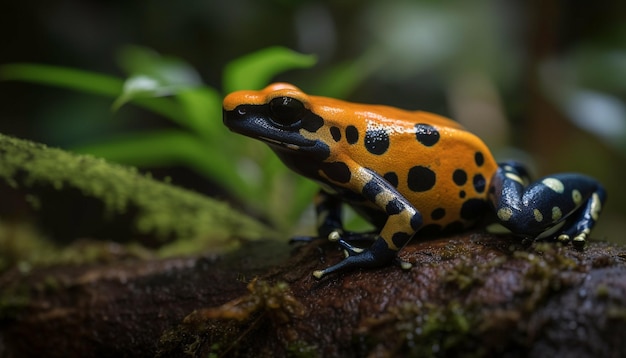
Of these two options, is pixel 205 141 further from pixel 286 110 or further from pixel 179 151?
pixel 286 110

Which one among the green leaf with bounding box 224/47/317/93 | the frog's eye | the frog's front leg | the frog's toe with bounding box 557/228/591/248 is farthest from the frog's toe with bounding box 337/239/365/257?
the green leaf with bounding box 224/47/317/93

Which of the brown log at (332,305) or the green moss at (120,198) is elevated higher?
the green moss at (120,198)

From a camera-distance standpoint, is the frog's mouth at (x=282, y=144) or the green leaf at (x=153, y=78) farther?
the green leaf at (x=153, y=78)

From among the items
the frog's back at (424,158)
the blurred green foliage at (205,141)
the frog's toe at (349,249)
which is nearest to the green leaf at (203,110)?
the blurred green foliage at (205,141)

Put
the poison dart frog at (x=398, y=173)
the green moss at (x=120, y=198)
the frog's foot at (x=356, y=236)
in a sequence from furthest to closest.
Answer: the green moss at (x=120, y=198) < the frog's foot at (x=356, y=236) < the poison dart frog at (x=398, y=173)

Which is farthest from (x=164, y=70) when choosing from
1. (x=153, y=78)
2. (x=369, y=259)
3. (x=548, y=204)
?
(x=548, y=204)

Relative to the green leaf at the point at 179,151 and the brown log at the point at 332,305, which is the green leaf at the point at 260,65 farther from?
the brown log at the point at 332,305

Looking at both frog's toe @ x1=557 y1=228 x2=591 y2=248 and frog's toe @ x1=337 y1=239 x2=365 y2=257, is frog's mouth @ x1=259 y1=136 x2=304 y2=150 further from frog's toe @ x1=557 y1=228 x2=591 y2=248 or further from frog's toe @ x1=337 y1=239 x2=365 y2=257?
frog's toe @ x1=557 y1=228 x2=591 y2=248

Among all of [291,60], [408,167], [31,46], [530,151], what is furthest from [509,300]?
[31,46]
